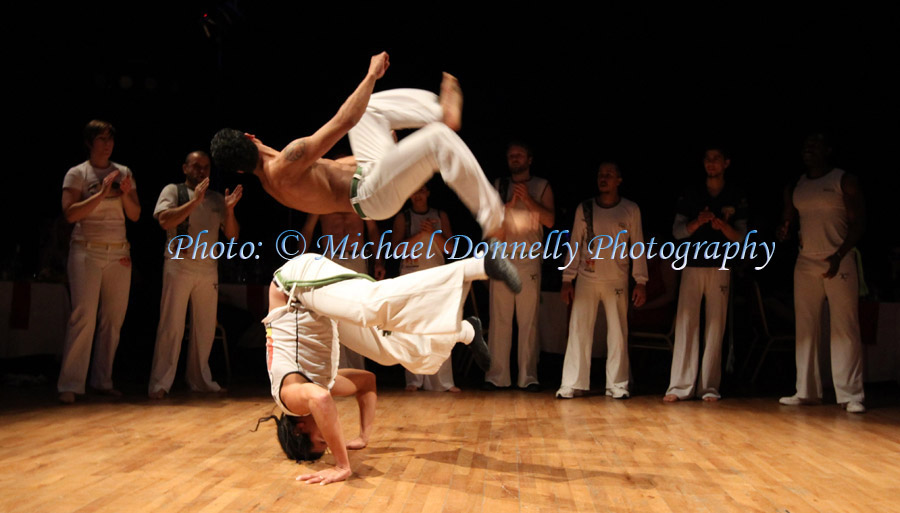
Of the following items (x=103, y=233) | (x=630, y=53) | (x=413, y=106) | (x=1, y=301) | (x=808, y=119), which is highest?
(x=630, y=53)

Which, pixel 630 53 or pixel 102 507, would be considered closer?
pixel 102 507

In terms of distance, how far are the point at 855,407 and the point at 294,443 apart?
3.97m

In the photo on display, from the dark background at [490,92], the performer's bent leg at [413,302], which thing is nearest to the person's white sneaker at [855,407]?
the dark background at [490,92]

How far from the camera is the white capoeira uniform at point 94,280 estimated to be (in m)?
5.25

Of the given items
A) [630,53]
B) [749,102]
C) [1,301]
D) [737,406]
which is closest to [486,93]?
Answer: [630,53]

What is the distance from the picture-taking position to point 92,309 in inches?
209

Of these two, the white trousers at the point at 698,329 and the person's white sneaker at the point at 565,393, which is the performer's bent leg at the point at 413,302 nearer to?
the person's white sneaker at the point at 565,393

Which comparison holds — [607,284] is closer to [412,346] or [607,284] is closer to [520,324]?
[520,324]

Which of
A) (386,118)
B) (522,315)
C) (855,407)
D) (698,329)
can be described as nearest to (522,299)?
(522,315)

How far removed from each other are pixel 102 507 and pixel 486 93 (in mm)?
5893

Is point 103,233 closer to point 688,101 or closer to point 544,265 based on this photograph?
point 544,265

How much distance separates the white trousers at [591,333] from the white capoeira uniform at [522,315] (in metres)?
0.34

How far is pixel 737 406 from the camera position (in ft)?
18.2

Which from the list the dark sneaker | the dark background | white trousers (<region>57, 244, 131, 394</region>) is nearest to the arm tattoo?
the dark sneaker
